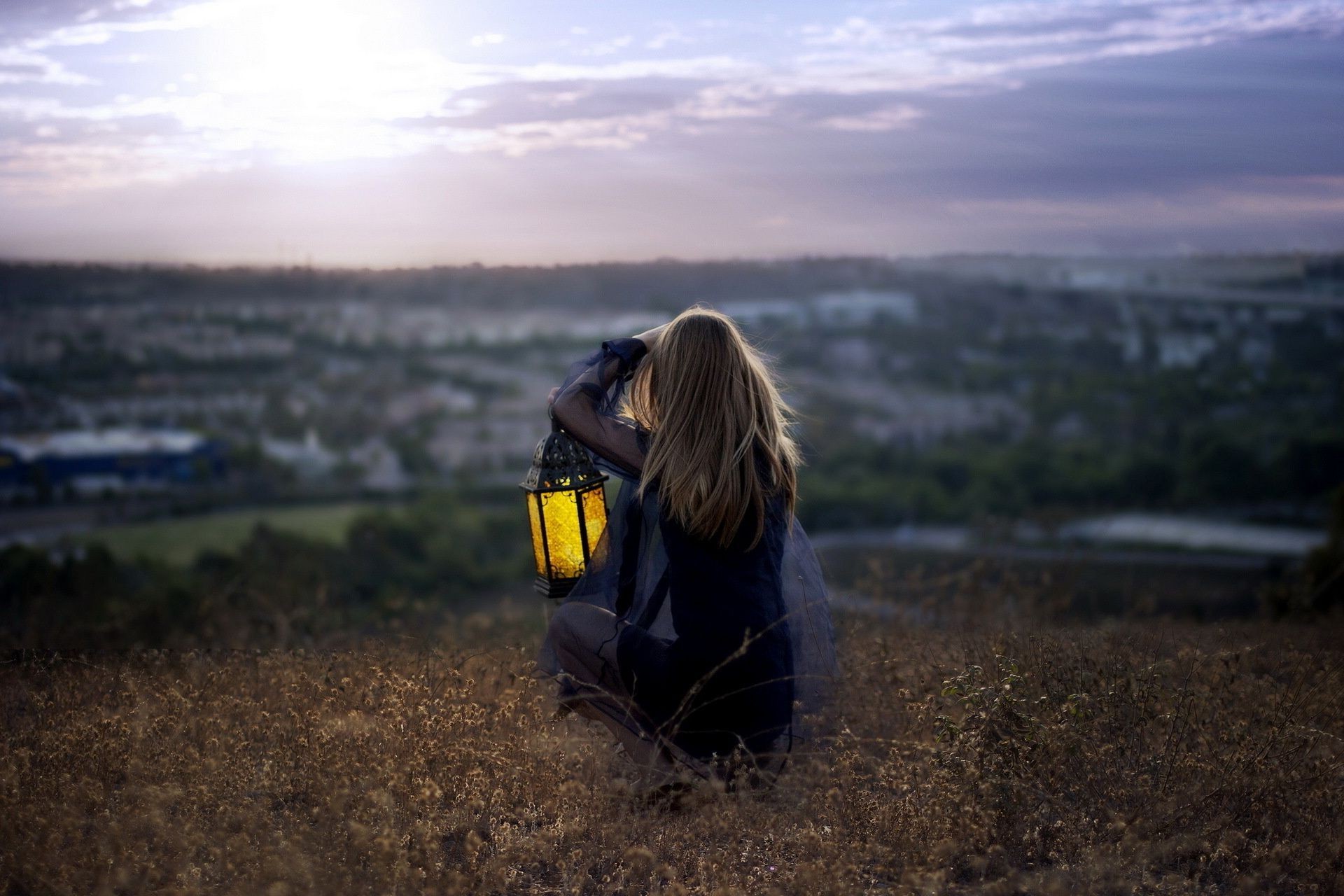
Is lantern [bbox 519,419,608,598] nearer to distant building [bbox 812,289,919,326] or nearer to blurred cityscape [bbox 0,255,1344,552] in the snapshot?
blurred cityscape [bbox 0,255,1344,552]

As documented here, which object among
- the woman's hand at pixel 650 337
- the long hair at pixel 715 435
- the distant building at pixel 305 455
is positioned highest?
the woman's hand at pixel 650 337

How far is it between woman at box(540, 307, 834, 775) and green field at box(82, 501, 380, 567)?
64.7ft

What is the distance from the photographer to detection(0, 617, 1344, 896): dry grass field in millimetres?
2395

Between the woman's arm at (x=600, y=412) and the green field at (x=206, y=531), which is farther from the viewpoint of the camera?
the green field at (x=206, y=531)

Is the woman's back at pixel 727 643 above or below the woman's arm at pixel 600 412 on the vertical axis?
below

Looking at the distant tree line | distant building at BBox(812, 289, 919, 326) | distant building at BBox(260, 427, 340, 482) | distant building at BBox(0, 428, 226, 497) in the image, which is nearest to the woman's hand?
the distant tree line

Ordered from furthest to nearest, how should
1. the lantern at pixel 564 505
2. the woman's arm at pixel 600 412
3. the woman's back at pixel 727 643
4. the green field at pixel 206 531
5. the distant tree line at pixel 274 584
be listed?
1. the green field at pixel 206 531
2. the distant tree line at pixel 274 584
3. the lantern at pixel 564 505
4. the woman's arm at pixel 600 412
5. the woman's back at pixel 727 643

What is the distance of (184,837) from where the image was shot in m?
2.36

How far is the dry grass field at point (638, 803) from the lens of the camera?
2.39m

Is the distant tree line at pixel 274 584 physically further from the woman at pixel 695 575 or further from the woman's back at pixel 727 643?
the woman's back at pixel 727 643

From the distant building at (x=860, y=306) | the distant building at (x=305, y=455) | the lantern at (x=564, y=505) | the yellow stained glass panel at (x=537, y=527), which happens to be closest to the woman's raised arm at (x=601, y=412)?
the lantern at (x=564, y=505)

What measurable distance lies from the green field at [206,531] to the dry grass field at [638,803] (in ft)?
63.5

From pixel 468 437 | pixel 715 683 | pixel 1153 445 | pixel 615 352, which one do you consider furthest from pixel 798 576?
pixel 1153 445

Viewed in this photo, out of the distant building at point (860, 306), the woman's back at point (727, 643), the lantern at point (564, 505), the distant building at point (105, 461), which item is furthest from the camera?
the distant building at point (860, 306)
